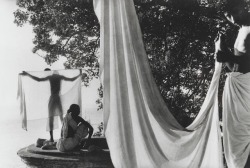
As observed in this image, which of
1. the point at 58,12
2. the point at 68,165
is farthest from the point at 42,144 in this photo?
the point at 58,12

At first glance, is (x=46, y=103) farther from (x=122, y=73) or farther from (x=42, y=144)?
(x=122, y=73)

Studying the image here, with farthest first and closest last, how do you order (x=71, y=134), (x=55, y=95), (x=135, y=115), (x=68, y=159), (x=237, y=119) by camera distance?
(x=55, y=95), (x=71, y=134), (x=68, y=159), (x=237, y=119), (x=135, y=115)

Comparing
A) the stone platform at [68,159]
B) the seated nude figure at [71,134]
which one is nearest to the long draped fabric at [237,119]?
the stone platform at [68,159]

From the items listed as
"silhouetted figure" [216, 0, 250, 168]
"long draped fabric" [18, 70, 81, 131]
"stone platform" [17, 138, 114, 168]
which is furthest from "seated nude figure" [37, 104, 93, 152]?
"silhouetted figure" [216, 0, 250, 168]

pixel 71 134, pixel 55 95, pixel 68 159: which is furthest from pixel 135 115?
pixel 55 95

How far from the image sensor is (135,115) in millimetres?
3430

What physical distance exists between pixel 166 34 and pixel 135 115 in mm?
5218

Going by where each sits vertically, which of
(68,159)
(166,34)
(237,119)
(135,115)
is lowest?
(68,159)

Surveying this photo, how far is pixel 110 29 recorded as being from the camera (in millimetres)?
3504

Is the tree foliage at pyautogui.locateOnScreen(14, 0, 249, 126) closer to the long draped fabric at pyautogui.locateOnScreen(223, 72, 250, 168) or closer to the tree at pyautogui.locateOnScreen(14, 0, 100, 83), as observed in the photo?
the tree at pyautogui.locateOnScreen(14, 0, 100, 83)

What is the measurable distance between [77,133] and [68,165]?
127cm

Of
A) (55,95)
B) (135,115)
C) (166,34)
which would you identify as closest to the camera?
(135,115)

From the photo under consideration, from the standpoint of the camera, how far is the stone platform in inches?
193

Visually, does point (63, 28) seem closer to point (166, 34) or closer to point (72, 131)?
point (166, 34)
